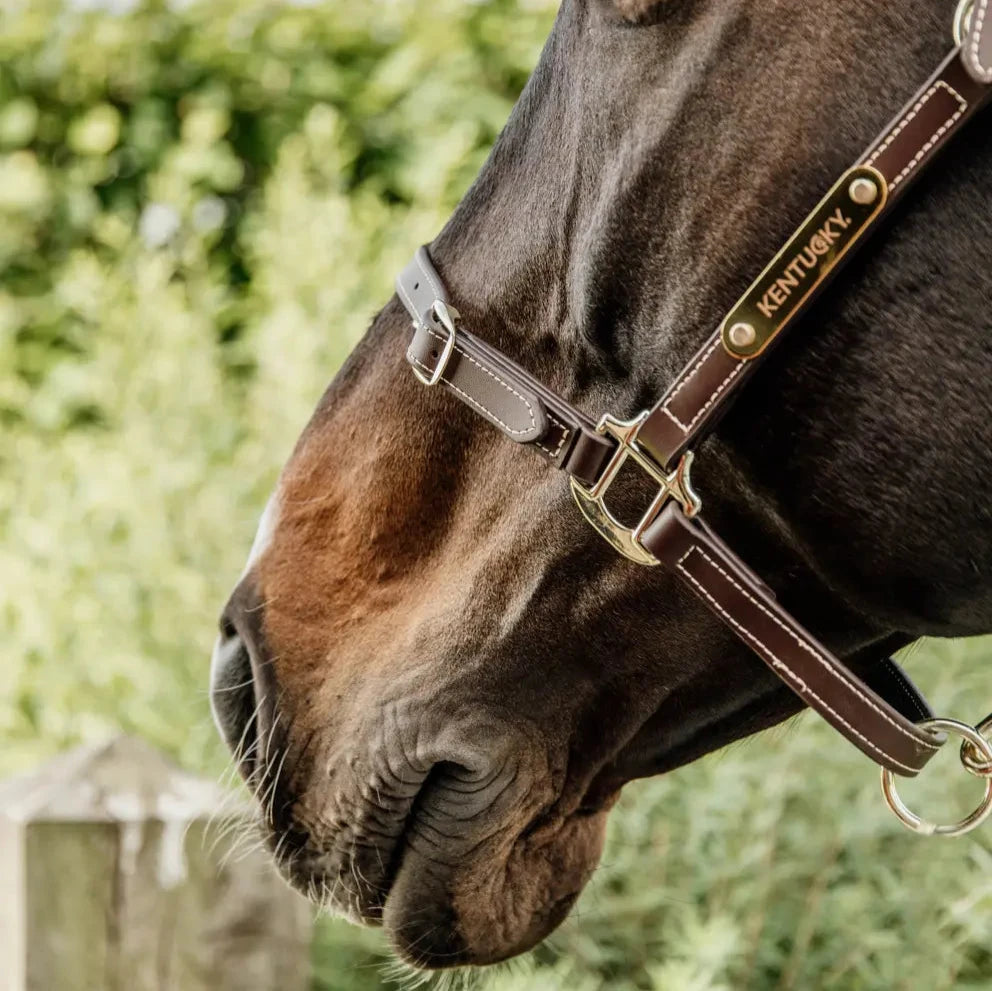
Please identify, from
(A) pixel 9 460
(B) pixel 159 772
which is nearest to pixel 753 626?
(B) pixel 159 772

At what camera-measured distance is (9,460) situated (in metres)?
4.07

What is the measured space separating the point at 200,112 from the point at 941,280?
3.88 m

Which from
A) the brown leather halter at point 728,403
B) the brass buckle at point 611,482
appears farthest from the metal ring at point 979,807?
the brass buckle at point 611,482

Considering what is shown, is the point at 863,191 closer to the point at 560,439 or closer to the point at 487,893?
the point at 560,439

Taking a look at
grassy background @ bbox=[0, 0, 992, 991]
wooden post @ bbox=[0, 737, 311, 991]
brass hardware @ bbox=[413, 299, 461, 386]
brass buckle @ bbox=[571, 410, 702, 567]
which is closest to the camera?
brass buckle @ bbox=[571, 410, 702, 567]

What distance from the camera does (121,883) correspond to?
2.14 metres

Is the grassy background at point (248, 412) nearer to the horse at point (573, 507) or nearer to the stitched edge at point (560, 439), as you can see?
the horse at point (573, 507)

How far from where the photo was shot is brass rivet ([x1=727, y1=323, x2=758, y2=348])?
3.90ft

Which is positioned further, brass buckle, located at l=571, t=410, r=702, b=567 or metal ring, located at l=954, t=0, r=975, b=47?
brass buckle, located at l=571, t=410, r=702, b=567

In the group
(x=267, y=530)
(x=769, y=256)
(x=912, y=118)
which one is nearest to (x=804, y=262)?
(x=769, y=256)

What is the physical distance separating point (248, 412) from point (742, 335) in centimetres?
252

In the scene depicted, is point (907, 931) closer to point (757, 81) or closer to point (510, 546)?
point (510, 546)

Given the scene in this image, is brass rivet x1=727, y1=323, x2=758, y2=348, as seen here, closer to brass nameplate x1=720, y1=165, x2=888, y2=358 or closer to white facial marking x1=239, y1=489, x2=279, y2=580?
brass nameplate x1=720, y1=165, x2=888, y2=358

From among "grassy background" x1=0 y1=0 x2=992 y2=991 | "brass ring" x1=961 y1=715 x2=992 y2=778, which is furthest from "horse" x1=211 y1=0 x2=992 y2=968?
"grassy background" x1=0 y1=0 x2=992 y2=991
